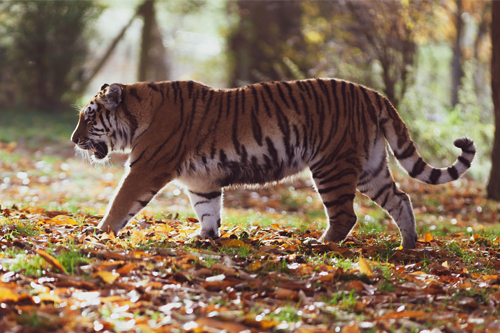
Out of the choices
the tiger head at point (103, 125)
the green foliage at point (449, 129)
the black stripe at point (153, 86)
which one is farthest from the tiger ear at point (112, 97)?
the green foliage at point (449, 129)

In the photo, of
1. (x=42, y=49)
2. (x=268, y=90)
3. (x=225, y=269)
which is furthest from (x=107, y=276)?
(x=42, y=49)

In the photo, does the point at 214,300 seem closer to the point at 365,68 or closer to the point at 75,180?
the point at 75,180

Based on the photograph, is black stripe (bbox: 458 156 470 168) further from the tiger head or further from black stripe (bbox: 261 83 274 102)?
the tiger head

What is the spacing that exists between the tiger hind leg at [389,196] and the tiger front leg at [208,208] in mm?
1395

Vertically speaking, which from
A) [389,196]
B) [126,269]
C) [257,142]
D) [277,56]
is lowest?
[126,269]

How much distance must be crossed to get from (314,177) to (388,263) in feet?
3.60

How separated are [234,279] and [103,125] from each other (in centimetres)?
237

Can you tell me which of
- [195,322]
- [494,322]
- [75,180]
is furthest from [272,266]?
[75,180]

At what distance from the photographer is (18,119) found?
1708 centimetres

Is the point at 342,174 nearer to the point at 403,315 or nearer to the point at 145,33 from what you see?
the point at 403,315

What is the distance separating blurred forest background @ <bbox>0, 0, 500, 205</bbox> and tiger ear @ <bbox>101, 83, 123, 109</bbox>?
6525 mm

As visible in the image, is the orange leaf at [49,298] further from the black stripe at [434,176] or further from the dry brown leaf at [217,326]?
the black stripe at [434,176]

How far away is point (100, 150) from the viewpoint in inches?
209

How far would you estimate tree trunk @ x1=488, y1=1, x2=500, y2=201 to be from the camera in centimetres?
903
